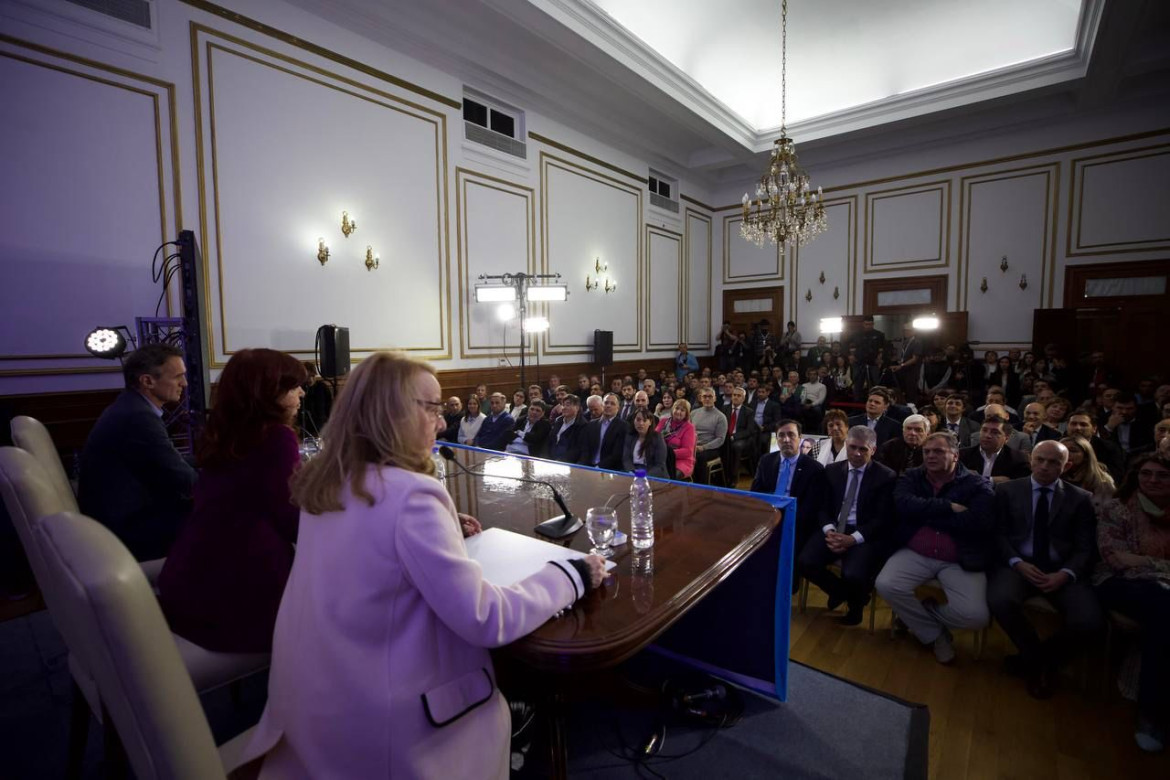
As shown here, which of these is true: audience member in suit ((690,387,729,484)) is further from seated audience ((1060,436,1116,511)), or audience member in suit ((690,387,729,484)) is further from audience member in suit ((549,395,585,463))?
seated audience ((1060,436,1116,511))

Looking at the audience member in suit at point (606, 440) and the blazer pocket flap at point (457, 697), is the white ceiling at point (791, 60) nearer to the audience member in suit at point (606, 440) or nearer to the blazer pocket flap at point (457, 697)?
the audience member in suit at point (606, 440)

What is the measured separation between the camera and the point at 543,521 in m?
1.63

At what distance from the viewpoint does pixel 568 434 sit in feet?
16.0

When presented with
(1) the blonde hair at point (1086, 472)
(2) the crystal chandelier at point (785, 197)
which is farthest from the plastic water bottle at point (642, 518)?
(2) the crystal chandelier at point (785, 197)

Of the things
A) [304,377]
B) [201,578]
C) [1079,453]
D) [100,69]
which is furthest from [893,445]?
[100,69]

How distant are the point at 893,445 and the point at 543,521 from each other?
9.97 feet

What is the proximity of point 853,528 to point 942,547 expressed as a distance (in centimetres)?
42

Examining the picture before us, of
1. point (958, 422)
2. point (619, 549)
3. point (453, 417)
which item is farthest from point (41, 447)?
point (958, 422)

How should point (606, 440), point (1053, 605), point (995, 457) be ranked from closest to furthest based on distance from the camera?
point (1053, 605) → point (995, 457) → point (606, 440)

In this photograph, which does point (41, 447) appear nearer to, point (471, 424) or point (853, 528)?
point (853, 528)

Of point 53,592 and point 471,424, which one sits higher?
point 53,592

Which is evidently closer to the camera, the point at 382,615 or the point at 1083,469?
the point at 382,615

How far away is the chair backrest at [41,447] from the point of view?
65.1 inches

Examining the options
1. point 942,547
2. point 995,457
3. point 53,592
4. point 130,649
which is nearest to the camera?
point 130,649
